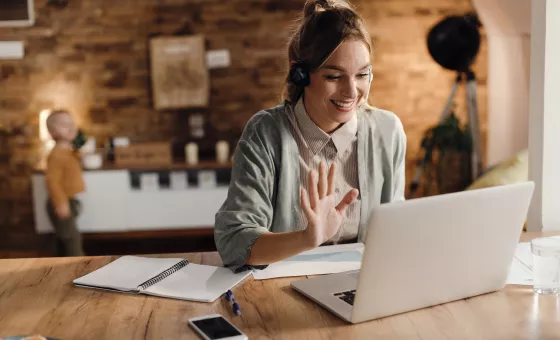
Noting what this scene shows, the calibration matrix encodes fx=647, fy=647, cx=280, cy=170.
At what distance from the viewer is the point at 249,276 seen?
1.59 meters

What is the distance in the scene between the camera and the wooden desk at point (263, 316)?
1255mm

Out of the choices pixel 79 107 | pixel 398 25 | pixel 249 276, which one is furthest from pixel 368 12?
pixel 249 276

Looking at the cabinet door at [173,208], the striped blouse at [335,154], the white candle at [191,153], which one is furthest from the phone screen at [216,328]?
the white candle at [191,153]

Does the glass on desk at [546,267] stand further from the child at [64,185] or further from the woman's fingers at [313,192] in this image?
A: the child at [64,185]

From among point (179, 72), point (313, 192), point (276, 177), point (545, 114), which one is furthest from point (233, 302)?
point (179, 72)

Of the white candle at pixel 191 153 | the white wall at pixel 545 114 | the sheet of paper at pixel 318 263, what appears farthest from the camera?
the white candle at pixel 191 153

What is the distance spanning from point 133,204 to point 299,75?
335cm

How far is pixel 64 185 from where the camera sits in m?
4.49

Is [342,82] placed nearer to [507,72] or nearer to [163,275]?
[163,275]

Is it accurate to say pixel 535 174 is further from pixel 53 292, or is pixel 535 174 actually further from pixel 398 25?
pixel 398 25

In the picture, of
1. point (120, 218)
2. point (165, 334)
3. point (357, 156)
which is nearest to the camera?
point (165, 334)

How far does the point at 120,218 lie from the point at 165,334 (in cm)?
379

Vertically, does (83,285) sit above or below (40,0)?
below

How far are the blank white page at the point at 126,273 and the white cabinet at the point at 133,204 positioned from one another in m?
3.16
